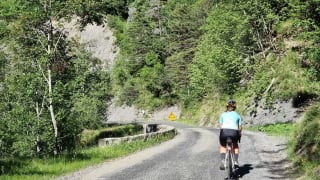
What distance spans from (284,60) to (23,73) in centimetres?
1815

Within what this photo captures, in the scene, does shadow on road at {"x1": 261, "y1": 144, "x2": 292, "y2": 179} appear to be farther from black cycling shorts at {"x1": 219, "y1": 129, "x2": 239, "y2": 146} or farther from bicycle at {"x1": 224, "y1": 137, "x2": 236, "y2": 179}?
black cycling shorts at {"x1": 219, "y1": 129, "x2": 239, "y2": 146}

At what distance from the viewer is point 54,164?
1484 centimetres

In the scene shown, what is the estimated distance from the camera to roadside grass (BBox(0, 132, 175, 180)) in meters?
13.0

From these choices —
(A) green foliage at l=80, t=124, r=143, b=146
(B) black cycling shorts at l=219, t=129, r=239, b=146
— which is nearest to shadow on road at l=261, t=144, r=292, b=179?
(B) black cycling shorts at l=219, t=129, r=239, b=146

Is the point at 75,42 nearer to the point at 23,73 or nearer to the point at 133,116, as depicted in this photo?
the point at 23,73

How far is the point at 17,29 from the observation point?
22.2 meters

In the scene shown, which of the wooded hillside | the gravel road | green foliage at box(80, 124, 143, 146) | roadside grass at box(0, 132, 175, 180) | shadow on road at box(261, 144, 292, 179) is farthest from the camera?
green foliage at box(80, 124, 143, 146)

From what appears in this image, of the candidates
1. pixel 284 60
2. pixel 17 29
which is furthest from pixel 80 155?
pixel 284 60

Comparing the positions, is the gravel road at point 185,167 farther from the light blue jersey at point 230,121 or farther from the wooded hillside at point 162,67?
the wooded hillside at point 162,67

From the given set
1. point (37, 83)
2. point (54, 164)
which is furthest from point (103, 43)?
point (54, 164)

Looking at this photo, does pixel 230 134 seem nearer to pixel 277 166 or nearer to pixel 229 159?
pixel 229 159

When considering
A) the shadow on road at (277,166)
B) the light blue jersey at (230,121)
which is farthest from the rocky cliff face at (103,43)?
the light blue jersey at (230,121)

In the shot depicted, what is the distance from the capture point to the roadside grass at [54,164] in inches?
513

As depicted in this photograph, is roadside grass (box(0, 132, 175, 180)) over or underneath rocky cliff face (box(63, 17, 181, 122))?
underneath
